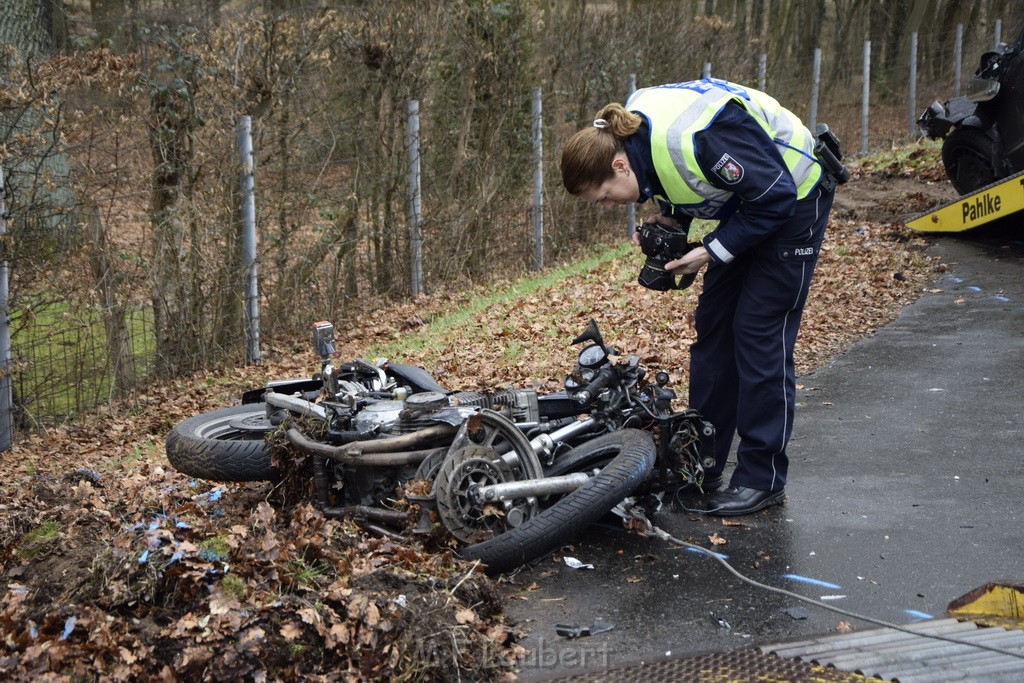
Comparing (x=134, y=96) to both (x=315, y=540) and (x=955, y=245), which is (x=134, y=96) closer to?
(x=315, y=540)

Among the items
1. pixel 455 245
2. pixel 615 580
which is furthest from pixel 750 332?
pixel 455 245

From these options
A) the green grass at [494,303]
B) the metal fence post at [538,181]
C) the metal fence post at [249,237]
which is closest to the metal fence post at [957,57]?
the green grass at [494,303]

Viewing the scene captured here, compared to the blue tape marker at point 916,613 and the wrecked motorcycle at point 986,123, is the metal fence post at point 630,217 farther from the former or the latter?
the blue tape marker at point 916,613

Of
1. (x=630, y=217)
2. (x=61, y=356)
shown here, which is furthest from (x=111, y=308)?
(x=630, y=217)

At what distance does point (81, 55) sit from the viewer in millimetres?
9984

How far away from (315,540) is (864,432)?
385 cm

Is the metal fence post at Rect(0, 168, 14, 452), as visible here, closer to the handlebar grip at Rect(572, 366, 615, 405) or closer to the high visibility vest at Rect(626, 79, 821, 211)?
the handlebar grip at Rect(572, 366, 615, 405)

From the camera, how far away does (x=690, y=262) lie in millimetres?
4875

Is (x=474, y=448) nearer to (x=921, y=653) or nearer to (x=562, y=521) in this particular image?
(x=562, y=521)

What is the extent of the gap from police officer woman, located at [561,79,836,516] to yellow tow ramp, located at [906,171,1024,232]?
22.7ft

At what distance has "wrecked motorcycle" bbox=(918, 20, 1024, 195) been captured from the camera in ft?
37.7

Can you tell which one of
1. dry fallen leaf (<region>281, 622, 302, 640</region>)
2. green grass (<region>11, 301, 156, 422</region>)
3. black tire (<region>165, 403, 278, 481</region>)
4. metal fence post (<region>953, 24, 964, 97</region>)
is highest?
metal fence post (<region>953, 24, 964, 97</region>)

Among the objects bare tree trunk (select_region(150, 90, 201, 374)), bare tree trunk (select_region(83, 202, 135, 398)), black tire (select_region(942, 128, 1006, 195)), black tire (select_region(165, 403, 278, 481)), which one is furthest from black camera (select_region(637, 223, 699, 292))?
black tire (select_region(942, 128, 1006, 195))

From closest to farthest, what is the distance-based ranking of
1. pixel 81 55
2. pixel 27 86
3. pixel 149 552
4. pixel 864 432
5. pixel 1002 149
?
pixel 149 552, pixel 864 432, pixel 27 86, pixel 81 55, pixel 1002 149
